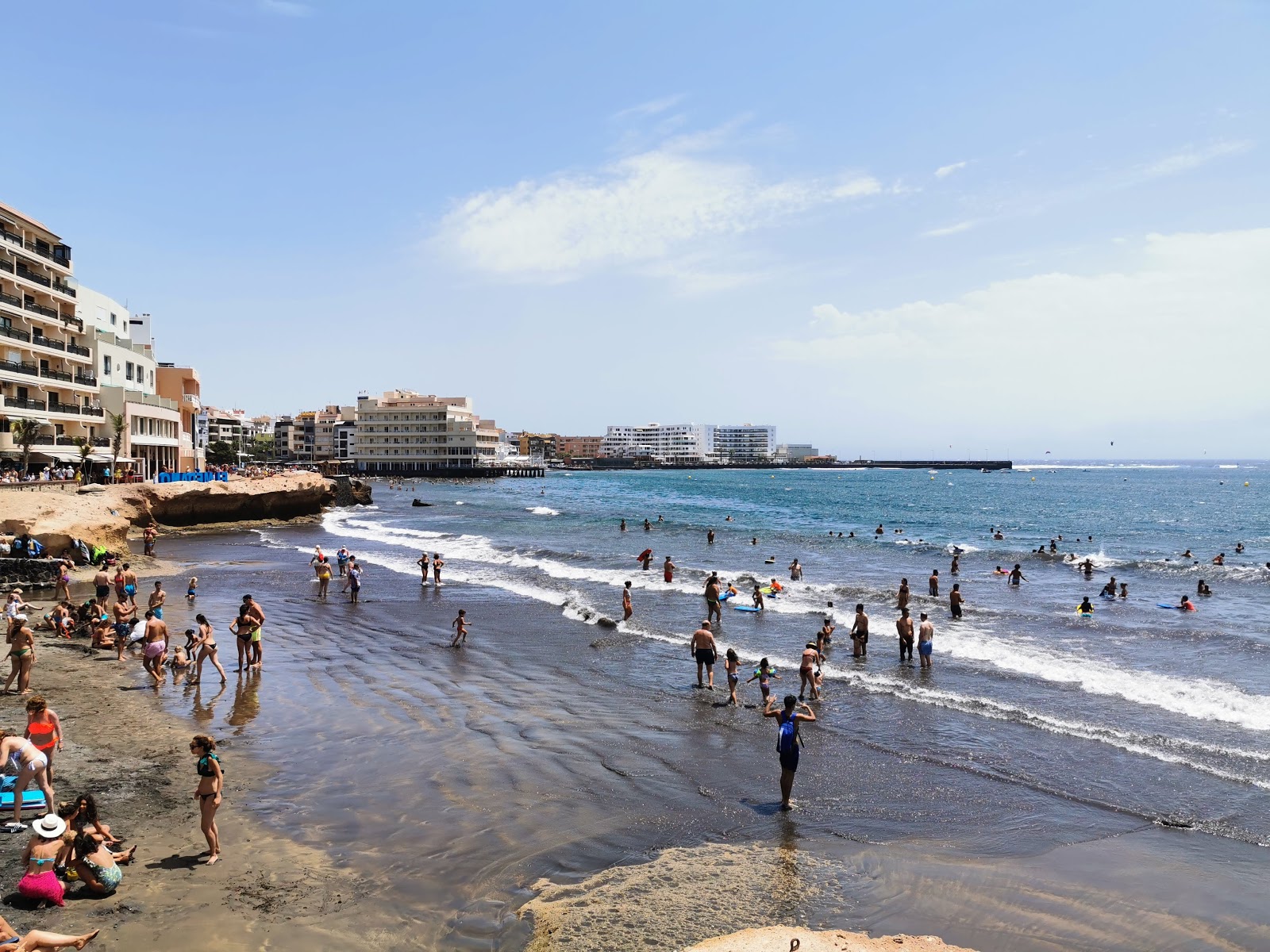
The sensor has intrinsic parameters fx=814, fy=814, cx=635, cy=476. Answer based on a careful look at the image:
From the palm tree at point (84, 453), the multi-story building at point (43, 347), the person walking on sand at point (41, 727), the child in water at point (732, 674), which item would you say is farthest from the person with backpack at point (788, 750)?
the multi-story building at point (43, 347)

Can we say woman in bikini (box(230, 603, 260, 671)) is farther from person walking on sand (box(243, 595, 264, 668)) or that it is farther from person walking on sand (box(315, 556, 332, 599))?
person walking on sand (box(315, 556, 332, 599))

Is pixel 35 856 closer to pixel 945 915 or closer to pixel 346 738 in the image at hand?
pixel 346 738

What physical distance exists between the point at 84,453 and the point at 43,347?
6794mm

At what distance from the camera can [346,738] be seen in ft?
41.0

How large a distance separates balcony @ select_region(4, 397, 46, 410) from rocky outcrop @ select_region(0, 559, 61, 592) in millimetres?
22889

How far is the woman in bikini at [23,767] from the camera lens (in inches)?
355

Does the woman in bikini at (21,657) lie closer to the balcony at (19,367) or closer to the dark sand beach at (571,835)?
the dark sand beach at (571,835)

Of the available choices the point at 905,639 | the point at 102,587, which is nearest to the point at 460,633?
the point at 102,587

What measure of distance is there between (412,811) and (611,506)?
70243mm

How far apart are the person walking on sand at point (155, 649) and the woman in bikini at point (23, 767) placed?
21.1 feet

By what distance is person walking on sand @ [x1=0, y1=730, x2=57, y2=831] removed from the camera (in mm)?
9008

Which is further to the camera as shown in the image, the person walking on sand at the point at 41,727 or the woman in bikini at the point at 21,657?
the woman in bikini at the point at 21,657

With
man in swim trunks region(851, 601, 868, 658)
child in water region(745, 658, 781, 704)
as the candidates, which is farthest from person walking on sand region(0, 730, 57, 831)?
man in swim trunks region(851, 601, 868, 658)

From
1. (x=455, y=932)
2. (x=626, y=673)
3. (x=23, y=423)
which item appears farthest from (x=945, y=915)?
(x=23, y=423)
